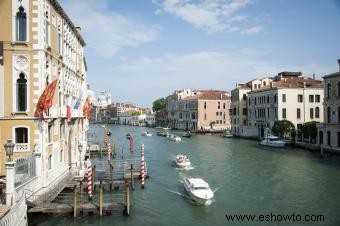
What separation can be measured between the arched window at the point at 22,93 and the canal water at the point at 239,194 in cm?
451

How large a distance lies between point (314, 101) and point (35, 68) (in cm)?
4088

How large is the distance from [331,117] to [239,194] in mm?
20764

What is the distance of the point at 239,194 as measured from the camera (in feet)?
68.0

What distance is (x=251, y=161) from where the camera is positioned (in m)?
33.0

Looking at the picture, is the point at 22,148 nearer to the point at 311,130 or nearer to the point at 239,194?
the point at 239,194

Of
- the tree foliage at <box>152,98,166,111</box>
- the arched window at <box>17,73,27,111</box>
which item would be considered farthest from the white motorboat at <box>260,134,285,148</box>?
the tree foliage at <box>152,98,166,111</box>

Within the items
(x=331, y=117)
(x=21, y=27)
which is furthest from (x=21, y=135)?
(x=331, y=117)

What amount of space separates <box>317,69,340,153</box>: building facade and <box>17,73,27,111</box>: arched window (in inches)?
1088

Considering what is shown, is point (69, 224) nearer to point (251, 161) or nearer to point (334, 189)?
point (334, 189)

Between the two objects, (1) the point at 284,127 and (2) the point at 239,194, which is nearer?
(2) the point at 239,194

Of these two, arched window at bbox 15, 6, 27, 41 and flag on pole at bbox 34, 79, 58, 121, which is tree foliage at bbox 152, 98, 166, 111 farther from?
flag on pole at bbox 34, 79, 58, 121

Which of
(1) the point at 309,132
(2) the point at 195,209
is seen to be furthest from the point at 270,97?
(2) the point at 195,209

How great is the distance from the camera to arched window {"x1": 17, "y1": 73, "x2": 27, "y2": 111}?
16.4m

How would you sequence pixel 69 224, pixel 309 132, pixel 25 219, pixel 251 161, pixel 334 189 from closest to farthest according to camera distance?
pixel 25 219 < pixel 69 224 < pixel 334 189 < pixel 251 161 < pixel 309 132
